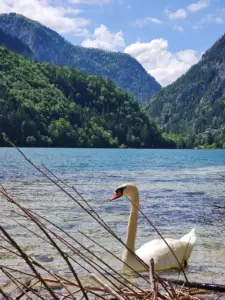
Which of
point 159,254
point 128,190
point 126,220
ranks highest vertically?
point 128,190

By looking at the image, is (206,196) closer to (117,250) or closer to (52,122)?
(117,250)

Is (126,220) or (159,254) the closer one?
(159,254)

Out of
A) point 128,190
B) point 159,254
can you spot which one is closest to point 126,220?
point 128,190

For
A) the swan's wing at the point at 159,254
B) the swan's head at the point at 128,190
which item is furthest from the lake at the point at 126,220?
the swan's head at the point at 128,190

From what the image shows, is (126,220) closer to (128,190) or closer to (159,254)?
(128,190)

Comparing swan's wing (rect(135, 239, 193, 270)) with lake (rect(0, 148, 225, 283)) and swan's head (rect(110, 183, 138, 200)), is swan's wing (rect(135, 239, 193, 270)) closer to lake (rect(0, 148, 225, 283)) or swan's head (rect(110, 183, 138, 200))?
lake (rect(0, 148, 225, 283))

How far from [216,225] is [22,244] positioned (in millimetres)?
5786

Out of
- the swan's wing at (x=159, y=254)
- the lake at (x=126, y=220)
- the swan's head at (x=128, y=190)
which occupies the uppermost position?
the swan's head at (x=128, y=190)

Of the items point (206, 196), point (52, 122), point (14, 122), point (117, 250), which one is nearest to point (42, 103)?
point (52, 122)

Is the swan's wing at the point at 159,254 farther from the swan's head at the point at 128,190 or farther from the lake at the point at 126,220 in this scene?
the swan's head at the point at 128,190

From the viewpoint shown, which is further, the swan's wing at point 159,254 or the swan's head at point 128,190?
the swan's head at point 128,190

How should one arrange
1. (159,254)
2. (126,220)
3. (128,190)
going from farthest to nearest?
(126,220), (128,190), (159,254)

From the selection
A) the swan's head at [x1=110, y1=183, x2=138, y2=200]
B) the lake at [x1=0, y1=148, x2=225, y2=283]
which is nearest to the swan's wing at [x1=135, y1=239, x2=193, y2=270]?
the lake at [x1=0, y1=148, x2=225, y2=283]

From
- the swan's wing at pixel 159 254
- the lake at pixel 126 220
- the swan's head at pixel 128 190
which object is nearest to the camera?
the swan's wing at pixel 159 254
